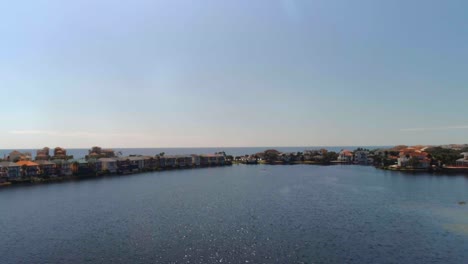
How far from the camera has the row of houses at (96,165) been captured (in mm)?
83281

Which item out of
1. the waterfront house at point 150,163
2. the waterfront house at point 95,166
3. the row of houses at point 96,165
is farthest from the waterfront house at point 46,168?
the waterfront house at point 150,163

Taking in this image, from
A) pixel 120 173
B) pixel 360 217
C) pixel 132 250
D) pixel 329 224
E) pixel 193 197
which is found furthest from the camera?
pixel 120 173

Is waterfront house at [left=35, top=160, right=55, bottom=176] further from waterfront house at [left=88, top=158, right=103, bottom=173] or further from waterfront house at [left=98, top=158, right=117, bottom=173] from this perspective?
waterfront house at [left=98, top=158, right=117, bottom=173]

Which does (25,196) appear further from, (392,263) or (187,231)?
(392,263)

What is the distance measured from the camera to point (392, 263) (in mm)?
26594

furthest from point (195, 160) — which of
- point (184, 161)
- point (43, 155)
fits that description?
point (43, 155)

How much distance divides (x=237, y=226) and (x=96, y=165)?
79250 millimetres

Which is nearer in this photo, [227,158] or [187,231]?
[187,231]

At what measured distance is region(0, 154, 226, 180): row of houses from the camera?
83.3 meters

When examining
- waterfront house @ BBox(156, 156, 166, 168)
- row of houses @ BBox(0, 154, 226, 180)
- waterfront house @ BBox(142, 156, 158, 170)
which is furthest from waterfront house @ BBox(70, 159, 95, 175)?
waterfront house @ BBox(156, 156, 166, 168)

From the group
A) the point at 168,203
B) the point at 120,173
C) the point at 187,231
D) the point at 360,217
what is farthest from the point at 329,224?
the point at 120,173

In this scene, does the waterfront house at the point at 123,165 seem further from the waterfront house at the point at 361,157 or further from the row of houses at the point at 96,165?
the waterfront house at the point at 361,157

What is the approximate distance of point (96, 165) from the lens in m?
102

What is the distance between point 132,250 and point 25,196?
4214 cm
